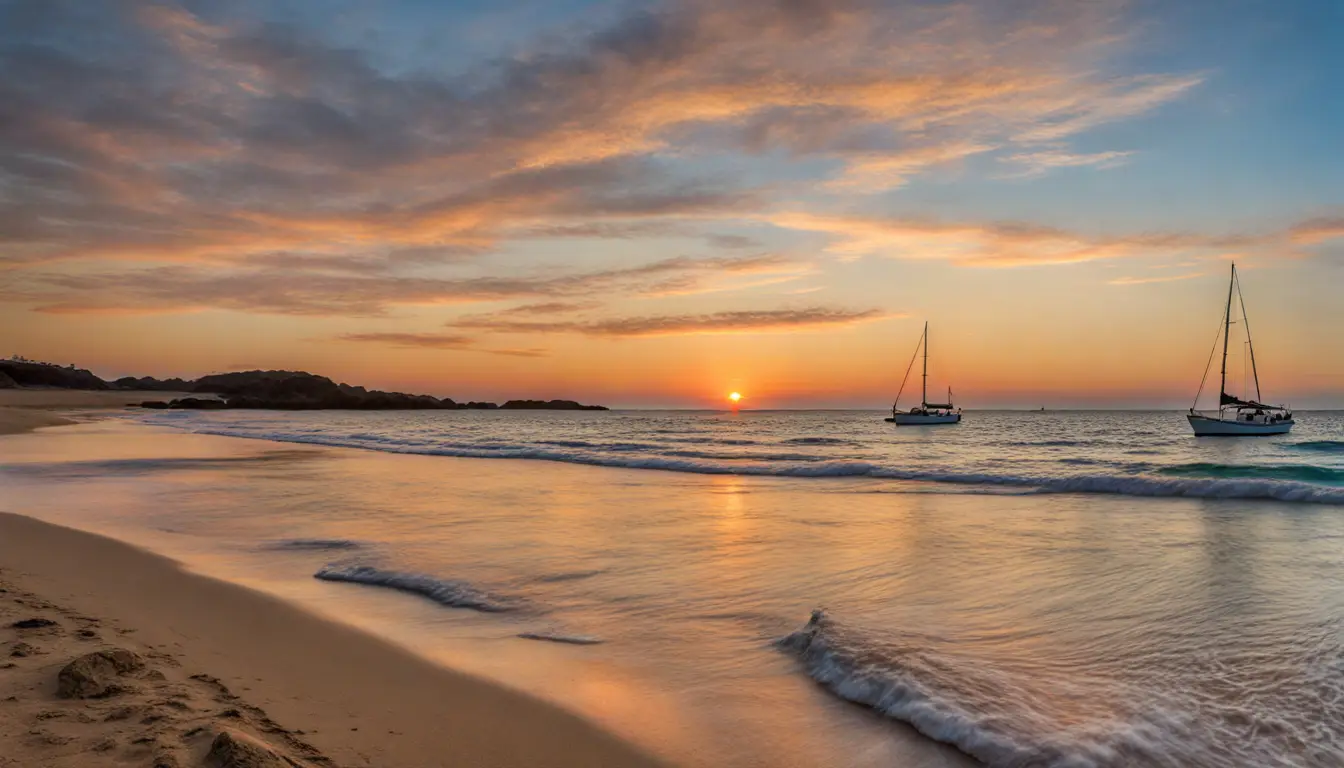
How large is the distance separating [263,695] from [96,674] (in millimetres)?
886

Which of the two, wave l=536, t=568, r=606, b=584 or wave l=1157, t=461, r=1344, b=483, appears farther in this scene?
wave l=1157, t=461, r=1344, b=483

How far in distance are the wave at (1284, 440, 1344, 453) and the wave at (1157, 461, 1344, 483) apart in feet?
64.1

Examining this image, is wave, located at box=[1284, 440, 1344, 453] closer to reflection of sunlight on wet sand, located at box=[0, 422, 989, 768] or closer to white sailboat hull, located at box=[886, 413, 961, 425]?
white sailboat hull, located at box=[886, 413, 961, 425]

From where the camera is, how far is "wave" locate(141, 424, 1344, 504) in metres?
18.3

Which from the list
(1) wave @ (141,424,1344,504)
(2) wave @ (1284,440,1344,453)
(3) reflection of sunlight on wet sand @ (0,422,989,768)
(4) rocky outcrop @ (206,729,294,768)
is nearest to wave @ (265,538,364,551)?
(3) reflection of sunlight on wet sand @ (0,422,989,768)

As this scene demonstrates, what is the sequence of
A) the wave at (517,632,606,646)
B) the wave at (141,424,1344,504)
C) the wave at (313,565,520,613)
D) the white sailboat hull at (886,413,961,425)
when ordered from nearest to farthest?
the wave at (517,632,606,646) → the wave at (313,565,520,613) → the wave at (141,424,1344,504) → the white sailboat hull at (886,413,961,425)

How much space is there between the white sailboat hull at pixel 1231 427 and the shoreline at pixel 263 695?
61.7 meters

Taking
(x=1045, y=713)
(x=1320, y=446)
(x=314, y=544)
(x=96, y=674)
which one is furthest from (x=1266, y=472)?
(x=96, y=674)

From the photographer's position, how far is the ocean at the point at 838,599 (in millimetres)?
4648

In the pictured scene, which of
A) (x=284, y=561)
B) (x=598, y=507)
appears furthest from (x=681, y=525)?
(x=284, y=561)

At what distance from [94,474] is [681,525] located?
1650cm

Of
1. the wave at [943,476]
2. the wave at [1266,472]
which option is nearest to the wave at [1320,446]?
the wave at [1266,472]

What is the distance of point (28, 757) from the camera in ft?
11.2

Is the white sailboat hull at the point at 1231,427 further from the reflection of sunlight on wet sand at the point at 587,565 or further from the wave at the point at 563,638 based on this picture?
the wave at the point at 563,638
